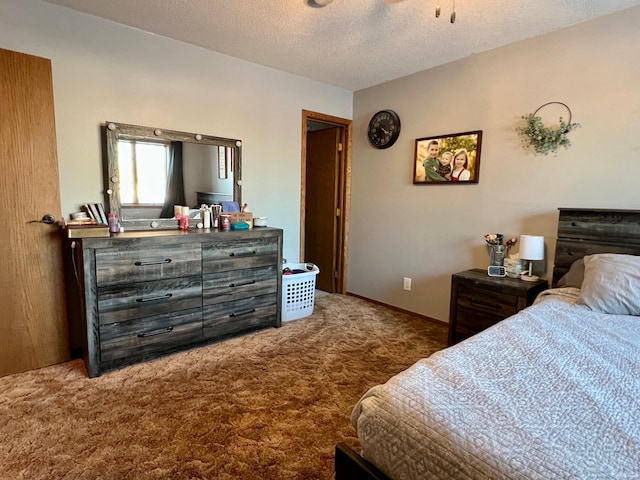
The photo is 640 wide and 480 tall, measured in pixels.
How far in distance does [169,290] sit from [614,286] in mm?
2617

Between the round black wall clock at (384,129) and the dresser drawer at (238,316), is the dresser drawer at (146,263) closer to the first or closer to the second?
the dresser drawer at (238,316)

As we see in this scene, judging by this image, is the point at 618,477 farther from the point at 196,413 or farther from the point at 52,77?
the point at 52,77

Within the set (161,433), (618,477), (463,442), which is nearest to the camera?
(618,477)

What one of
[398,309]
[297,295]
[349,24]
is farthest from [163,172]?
[398,309]

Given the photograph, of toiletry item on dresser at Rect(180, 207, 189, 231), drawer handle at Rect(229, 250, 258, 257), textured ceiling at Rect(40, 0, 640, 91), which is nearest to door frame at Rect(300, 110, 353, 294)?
textured ceiling at Rect(40, 0, 640, 91)

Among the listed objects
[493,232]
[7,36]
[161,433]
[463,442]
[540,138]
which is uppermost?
[7,36]

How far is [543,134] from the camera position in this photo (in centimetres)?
246

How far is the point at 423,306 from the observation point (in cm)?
335

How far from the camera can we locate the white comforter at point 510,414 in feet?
2.40

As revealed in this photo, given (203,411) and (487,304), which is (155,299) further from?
(487,304)

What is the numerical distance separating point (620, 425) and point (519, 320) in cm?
73

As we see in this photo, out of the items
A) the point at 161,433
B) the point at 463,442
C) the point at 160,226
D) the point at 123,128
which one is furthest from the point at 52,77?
the point at 463,442

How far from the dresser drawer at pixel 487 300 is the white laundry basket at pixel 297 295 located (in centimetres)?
136

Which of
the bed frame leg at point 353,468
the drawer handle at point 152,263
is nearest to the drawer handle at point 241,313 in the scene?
the drawer handle at point 152,263
